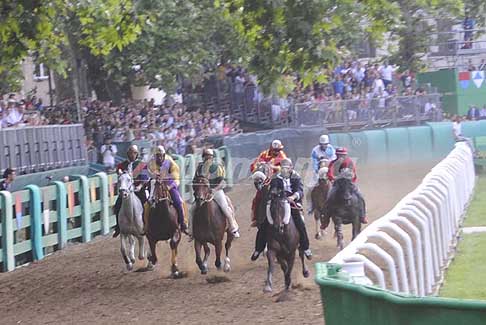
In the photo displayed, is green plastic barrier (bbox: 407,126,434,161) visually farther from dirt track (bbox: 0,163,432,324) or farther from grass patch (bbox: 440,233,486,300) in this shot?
grass patch (bbox: 440,233,486,300)

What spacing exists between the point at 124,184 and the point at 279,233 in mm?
3632

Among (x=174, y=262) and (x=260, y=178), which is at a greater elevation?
(x=260, y=178)

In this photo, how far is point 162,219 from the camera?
15375 mm

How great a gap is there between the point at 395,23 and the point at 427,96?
20697 mm

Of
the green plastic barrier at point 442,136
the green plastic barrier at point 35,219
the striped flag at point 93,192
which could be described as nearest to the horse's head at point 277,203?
the green plastic barrier at point 35,219

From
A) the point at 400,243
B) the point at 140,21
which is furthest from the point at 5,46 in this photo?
the point at 400,243

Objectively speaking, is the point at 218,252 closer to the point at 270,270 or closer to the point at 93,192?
the point at 270,270

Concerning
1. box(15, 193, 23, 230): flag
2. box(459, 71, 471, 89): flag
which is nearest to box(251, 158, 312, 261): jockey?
box(15, 193, 23, 230): flag

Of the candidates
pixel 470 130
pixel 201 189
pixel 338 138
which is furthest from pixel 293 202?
pixel 470 130

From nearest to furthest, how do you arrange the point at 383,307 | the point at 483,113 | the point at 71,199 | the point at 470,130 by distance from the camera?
the point at 383,307
the point at 71,199
the point at 470,130
the point at 483,113

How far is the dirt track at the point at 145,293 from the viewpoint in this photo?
11.8 meters

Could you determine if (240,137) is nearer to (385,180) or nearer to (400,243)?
(385,180)

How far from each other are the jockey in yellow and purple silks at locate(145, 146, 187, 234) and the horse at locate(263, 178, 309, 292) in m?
2.76

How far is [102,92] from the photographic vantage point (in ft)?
115
